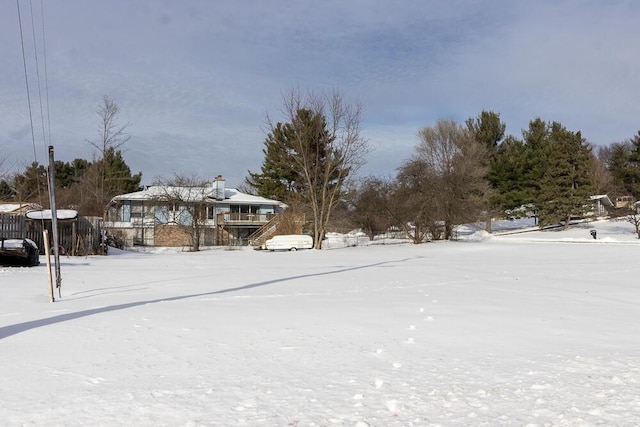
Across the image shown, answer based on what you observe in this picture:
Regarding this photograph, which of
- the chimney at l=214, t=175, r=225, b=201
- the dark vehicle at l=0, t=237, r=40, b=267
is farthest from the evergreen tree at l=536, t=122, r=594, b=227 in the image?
the dark vehicle at l=0, t=237, r=40, b=267

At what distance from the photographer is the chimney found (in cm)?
5659

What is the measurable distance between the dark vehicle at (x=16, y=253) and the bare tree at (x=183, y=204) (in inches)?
1087

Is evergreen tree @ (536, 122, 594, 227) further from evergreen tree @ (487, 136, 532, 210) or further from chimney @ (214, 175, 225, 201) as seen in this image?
chimney @ (214, 175, 225, 201)

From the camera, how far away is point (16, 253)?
740 inches

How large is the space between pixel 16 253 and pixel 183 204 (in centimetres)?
3154

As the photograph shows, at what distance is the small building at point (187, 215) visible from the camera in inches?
1973

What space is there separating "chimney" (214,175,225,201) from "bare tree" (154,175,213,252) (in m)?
2.21

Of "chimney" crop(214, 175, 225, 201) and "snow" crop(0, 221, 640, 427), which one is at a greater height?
"chimney" crop(214, 175, 225, 201)

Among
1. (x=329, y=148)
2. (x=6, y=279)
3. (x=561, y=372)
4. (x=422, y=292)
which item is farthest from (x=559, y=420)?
(x=329, y=148)

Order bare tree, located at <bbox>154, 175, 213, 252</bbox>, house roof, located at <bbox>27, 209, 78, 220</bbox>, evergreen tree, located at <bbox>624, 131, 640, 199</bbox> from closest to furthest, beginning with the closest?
1. house roof, located at <bbox>27, 209, 78, 220</bbox>
2. bare tree, located at <bbox>154, 175, 213, 252</bbox>
3. evergreen tree, located at <bbox>624, 131, 640, 199</bbox>

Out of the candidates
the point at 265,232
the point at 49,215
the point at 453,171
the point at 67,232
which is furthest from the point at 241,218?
the point at 49,215

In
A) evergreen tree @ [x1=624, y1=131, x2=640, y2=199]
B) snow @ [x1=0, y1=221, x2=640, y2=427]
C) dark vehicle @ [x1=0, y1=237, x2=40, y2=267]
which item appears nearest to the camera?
snow @ [x1=0, y1=221, x2=640, y2=427]

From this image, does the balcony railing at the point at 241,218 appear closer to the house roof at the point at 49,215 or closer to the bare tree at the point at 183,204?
the bare tree at the point at 183,204

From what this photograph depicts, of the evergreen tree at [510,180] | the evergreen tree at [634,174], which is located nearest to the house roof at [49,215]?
the evergreen tree at [510,180]
